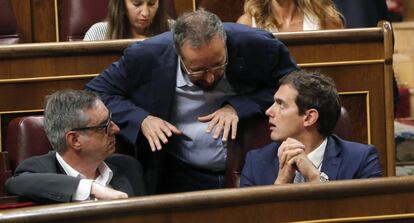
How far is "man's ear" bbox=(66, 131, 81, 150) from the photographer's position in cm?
110

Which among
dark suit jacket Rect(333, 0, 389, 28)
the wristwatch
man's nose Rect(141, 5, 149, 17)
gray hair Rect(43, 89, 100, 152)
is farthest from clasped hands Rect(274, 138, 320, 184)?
dark suit jacket Rect(333, 0, 389, 28)

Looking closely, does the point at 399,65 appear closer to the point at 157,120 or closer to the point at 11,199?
the point at 157,120

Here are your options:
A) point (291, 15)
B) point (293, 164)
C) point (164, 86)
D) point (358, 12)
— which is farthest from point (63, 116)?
point (358, 12)

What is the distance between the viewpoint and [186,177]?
48.4 inches

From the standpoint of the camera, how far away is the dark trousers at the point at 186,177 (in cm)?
122

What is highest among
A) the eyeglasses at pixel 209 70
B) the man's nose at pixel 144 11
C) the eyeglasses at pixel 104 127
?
the man's nose at pixel 144 11

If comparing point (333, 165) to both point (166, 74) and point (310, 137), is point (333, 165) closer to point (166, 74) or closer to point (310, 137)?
point (310, 137)

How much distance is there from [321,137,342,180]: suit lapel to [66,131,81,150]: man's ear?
27 centimetres

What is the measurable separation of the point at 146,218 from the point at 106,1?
0.84 m

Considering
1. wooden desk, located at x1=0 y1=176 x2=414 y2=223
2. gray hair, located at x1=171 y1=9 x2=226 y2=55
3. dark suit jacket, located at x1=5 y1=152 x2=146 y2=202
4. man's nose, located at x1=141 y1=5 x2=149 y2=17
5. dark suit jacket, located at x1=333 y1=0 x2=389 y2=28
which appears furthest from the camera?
dark suit jacket, located at x1=333 y1=0 x2=389 y2=28

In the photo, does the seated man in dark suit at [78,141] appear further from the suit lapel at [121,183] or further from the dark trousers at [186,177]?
the dark trousers at [186,177]

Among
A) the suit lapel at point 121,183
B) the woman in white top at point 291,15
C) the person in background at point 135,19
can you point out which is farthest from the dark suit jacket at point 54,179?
the woman in white top at point 291,15

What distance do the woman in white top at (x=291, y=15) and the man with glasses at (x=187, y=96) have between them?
A: 355mm

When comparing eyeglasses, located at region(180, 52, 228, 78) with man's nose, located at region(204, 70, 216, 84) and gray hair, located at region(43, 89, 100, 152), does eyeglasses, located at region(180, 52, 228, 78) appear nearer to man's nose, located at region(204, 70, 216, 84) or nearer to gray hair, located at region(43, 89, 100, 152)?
man's nose, located at region(204, 70, 216, 84)
